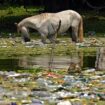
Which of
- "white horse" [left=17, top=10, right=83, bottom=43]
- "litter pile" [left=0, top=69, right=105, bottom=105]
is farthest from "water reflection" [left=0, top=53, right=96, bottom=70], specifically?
"white horse" [left=17, top=10, right=83, bottom=43]

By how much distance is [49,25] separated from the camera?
24641 millimetres

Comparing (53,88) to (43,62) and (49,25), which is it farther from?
(49,25)

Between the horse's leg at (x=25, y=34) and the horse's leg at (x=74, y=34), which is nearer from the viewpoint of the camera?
the horse's leg at (x=25, y=34)

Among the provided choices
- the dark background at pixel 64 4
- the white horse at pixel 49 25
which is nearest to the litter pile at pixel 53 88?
the white horse at pixel 49 25

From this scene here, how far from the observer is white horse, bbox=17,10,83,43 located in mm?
24281

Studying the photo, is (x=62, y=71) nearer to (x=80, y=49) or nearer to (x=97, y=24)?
(x=80, y=49)

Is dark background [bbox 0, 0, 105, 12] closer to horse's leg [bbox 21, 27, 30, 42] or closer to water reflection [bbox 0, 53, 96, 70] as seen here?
horse's leg [bbox 21, 27, 30, 42]

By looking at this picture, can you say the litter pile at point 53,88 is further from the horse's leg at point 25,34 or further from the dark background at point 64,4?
the dark background at point 64,4

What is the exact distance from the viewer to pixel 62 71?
46.3 feet

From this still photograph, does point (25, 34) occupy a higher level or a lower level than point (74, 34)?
higher

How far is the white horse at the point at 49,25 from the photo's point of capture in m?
24.3

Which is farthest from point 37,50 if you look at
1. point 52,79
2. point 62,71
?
point 52,79

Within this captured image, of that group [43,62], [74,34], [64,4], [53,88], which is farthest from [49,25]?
[64,4]

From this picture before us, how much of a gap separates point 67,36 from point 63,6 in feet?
41.2
